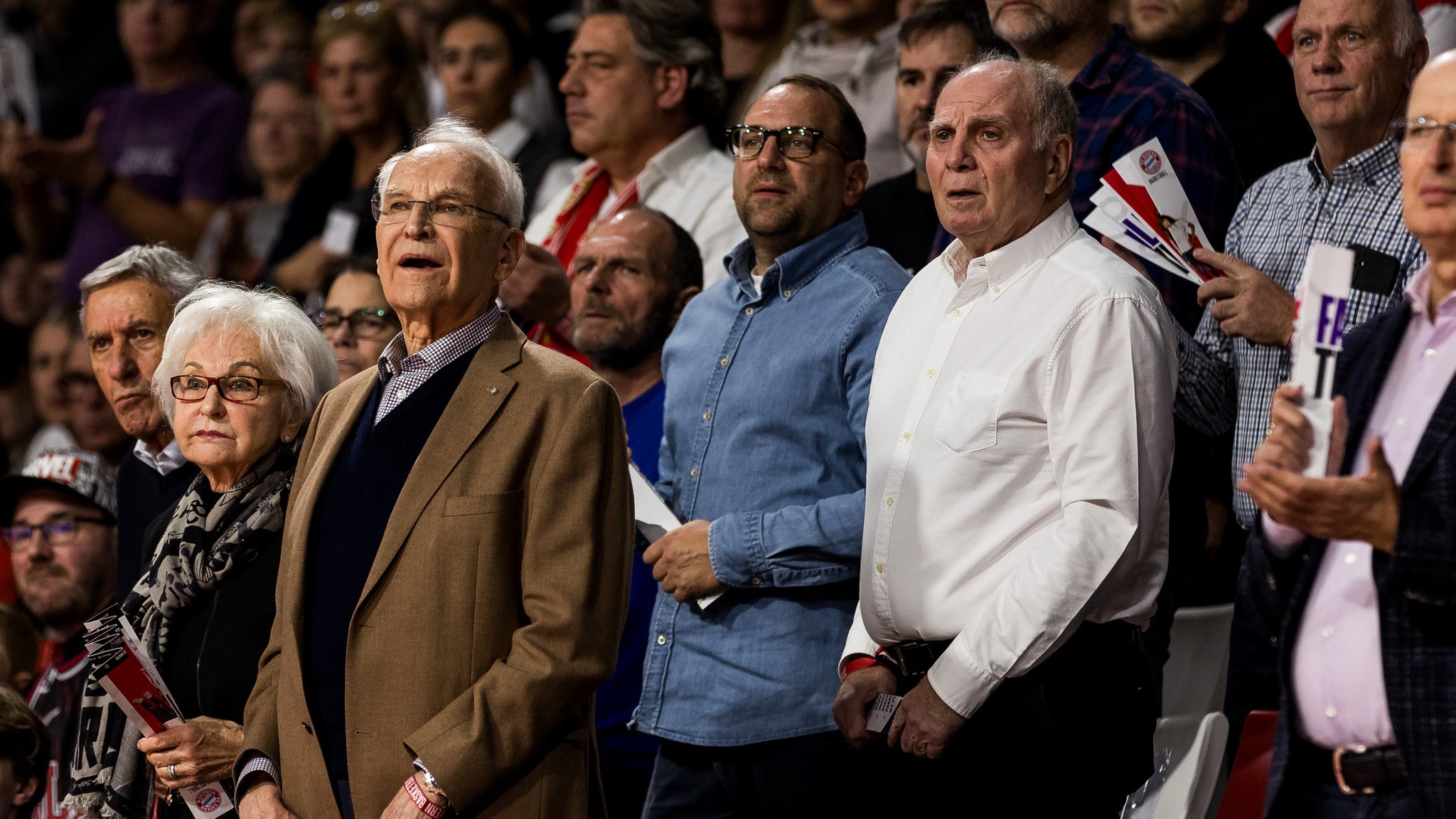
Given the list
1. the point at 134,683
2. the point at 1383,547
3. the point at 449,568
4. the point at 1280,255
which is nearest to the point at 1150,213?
the point at 1280,255

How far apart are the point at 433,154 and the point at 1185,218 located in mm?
1254

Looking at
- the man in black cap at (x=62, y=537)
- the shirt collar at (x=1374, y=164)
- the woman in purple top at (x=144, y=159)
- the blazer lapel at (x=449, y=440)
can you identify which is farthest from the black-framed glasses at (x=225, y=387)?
the woman in purple top at (x=144, y=159)

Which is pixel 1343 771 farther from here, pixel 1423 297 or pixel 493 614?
pixel 493 614

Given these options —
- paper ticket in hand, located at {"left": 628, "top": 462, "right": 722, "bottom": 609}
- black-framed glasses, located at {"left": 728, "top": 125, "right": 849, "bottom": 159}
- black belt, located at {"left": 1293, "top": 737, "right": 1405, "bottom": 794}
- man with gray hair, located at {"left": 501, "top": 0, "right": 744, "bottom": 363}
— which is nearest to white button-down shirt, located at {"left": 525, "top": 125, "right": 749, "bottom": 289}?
man with gray hair, located at {"left": 501, "top": 0, "right": 744, "bottom": 363}

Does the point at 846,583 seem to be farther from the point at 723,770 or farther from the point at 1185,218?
the point at 1185,218

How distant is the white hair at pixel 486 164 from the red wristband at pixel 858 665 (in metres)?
0.92

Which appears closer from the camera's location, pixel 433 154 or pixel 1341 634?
pixel 1341 634

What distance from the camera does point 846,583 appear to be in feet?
10.4

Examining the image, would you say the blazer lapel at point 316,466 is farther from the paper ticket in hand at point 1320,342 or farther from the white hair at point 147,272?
the paper ticket in hand at point 1320,342

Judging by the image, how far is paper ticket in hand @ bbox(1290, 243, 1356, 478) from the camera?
79.8 inches

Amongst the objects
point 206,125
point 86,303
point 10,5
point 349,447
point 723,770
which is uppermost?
point 10,5

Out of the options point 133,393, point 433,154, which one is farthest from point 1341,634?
point 133,393

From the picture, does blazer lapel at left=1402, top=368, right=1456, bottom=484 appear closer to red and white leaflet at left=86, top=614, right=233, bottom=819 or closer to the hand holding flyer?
the hand holding flyer

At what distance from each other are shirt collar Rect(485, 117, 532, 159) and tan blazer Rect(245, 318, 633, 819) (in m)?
2.90
